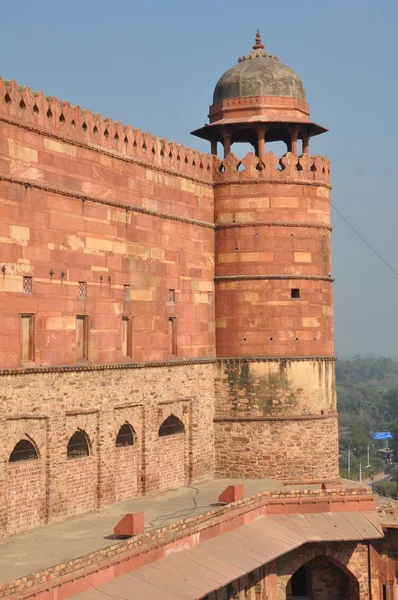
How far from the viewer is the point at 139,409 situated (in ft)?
65.2

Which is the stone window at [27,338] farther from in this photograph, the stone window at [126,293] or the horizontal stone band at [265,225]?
the horizontal stone band at [265,225]

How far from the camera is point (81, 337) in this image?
1858cm

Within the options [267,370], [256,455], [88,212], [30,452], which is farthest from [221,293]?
[30,452]

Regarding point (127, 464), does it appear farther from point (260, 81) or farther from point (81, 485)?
point (260, 81)

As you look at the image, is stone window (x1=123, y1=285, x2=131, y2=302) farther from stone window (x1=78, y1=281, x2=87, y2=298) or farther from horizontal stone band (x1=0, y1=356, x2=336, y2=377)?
stone window (x1=78, y1=281, x2=87, y2=298)

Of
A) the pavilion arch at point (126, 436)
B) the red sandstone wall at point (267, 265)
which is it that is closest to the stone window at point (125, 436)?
the pavilion arch at point (126, 436)

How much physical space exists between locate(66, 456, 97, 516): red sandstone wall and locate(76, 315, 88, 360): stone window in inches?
68.0

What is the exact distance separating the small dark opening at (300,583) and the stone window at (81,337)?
6374mm

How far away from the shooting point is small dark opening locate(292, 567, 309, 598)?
21.1 meters

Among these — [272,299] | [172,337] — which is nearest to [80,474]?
[172,337]

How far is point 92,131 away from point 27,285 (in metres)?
3.35

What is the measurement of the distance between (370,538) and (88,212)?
7595 millimetres

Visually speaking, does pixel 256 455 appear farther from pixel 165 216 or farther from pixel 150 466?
pixel 165 216

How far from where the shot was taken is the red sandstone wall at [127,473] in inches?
757
